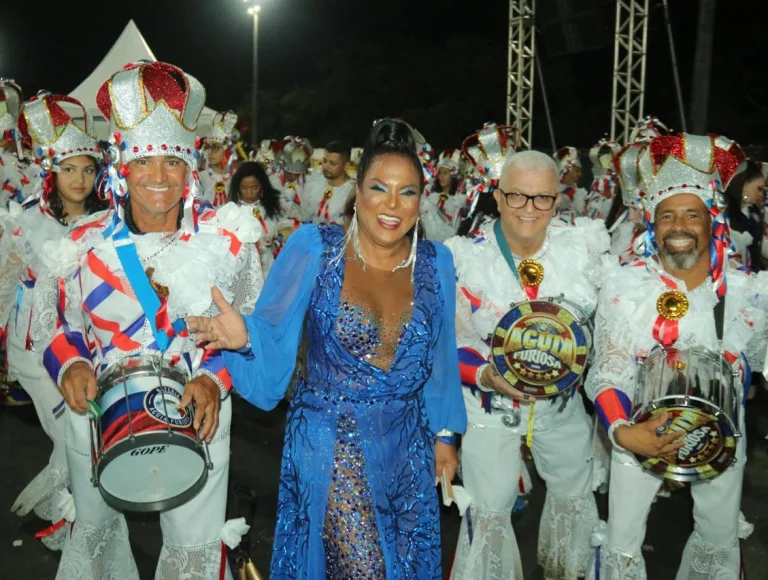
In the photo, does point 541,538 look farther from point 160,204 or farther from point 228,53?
point 228,53

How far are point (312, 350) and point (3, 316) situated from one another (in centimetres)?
310

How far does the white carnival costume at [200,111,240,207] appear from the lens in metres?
10.2

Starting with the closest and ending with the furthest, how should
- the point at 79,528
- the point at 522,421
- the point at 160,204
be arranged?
the point at 160,204, the point at 79,528, the point at 522,421

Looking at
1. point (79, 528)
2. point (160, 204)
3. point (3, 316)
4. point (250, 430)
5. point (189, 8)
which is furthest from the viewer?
point (189, 8)

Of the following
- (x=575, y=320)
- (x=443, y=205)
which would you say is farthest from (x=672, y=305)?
(x=443, y=205)

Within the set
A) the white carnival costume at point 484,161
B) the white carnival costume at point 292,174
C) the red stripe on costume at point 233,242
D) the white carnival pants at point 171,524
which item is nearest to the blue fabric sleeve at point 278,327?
the red stripe on costume at point 233,242

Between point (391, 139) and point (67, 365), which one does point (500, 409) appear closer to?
point (391, 139)

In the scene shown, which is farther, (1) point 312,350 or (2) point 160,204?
(2) point 160,204

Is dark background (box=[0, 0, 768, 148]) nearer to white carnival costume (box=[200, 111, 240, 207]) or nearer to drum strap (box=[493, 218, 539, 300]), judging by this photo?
white carnival costume (box=[200, 111, 240, 207])

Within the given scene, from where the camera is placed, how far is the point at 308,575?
296 centimetres

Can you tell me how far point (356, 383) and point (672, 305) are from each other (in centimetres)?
160

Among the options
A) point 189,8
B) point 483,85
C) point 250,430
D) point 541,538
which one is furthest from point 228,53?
point 541,538

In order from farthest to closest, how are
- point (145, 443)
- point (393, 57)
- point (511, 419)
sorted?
point (393, 57) → point (511, 419) → point (145, 443)

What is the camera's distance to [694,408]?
128 inches
